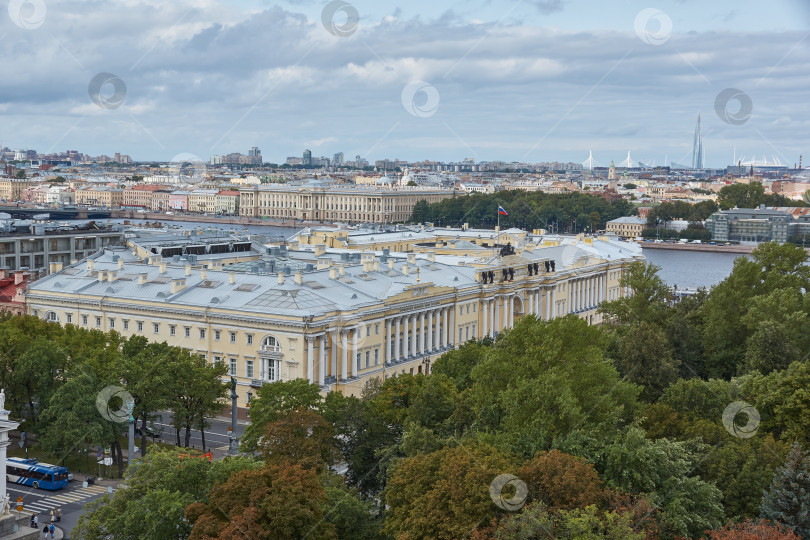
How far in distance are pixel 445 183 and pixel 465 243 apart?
144696 mm

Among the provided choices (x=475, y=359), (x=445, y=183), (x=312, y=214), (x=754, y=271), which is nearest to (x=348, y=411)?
(x=475, y=359)

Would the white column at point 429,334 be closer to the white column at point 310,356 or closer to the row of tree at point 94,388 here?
the white column at point 310,356

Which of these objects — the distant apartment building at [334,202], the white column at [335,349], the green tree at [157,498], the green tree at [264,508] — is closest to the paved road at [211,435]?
the white column at [335,349]

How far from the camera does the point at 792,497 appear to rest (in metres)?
14.5

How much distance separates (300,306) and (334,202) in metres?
104

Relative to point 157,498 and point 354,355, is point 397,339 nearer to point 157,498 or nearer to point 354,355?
point 354,355

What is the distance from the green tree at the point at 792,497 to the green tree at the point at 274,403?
8.32 metres

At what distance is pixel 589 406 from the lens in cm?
1781

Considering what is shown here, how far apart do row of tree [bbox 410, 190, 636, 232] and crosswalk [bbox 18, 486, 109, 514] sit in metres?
96.4

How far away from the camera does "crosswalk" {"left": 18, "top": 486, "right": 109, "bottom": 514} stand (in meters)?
19.0

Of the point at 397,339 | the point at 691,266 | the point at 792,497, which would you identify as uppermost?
the point at 792,497

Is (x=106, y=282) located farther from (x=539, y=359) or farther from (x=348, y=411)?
(x=539, y=359)

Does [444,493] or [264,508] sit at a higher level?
[444,493]

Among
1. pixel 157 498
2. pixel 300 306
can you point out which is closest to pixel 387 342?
pixel 300 306
